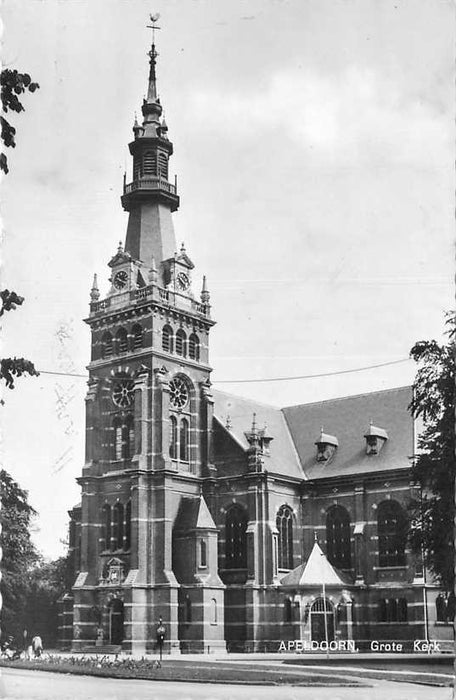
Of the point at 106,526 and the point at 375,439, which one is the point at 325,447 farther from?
the point at 106,526

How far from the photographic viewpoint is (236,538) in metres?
55.6

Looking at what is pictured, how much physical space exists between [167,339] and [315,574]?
15.3 meters

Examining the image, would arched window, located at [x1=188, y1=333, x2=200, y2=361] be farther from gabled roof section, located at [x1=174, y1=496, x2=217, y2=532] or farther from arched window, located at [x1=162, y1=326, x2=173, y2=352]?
gabled roof section, located at [x1=174, y1=496, x2=217, y2=532]

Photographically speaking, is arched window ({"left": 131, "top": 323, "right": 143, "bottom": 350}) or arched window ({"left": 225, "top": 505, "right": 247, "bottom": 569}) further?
arched window ({"left": 225, "top": 505, "right": 247, "bottom": 569})

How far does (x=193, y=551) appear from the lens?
52750mm

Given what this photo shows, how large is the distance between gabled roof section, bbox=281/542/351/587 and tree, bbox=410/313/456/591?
17.8 metres

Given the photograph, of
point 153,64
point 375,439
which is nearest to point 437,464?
point 153,64

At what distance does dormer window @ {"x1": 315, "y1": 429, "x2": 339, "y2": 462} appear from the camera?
58.6 meters

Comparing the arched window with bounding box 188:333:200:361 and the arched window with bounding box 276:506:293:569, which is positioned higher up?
the arched window with bounding box 188:333:200:361

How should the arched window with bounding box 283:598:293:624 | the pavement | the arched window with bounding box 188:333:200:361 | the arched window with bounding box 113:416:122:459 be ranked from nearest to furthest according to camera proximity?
the pavement, the arched window with bounding box 283:598:293:624, the arched window with bounding box 113:416:122:459, the arched window with bounding box 188:333:200:361

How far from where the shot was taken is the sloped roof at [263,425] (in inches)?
2268

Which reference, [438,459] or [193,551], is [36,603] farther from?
[438,459]

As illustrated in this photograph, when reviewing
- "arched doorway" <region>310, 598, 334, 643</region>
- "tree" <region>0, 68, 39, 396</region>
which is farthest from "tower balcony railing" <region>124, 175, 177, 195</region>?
"tree" <region>0, 68, 39, 396</region>

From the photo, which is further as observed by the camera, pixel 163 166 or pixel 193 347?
pixel 193 347
